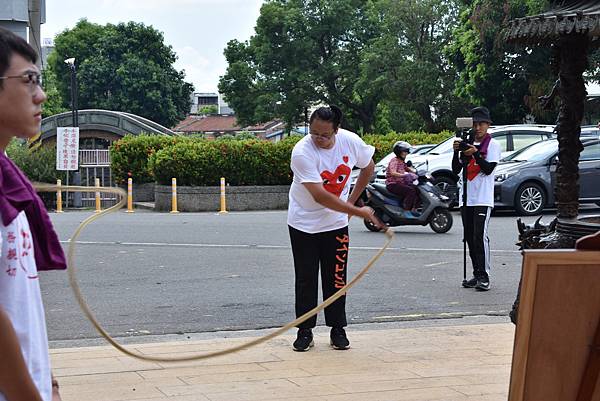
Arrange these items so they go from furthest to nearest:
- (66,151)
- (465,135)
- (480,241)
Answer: (66,151)
(465,135)
(480,241)

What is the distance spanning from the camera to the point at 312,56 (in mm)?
57844

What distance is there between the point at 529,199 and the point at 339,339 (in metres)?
13.1

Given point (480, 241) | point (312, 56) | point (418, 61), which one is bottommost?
point (480, 241)

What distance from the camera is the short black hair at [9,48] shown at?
8.36 ft

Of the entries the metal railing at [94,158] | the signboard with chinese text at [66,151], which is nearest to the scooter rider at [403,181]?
the signboard with chinese text at [66,151]

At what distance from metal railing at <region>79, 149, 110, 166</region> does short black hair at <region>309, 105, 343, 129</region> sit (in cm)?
2942

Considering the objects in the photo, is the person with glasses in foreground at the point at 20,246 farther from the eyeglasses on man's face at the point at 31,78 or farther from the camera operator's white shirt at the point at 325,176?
the camera operator's white shirt at the point at 325,176

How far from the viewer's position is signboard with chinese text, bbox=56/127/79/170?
3070cm

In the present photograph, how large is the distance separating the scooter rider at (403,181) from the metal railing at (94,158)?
20836 mm

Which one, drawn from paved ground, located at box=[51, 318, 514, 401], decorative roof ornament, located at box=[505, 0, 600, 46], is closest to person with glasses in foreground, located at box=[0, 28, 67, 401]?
paved ground, located at box=[51, 318, 514, 401]

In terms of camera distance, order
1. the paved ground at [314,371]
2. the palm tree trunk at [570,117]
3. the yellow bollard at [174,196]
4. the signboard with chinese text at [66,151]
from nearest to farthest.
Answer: the paved ground at [314,371], the palm tree trunk at [570,117], the yellow bollard at [174,196], the signboard with chinese text at [66,151]

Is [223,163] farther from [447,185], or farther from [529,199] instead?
[529,199]

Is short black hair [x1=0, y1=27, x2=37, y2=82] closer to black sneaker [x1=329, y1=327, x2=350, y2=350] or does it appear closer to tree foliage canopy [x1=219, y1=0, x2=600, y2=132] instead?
black sneaker [x1=329, y1=327, x2=350, y2=350]

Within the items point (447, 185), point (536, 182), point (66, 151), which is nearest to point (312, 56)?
point (66, 151)
